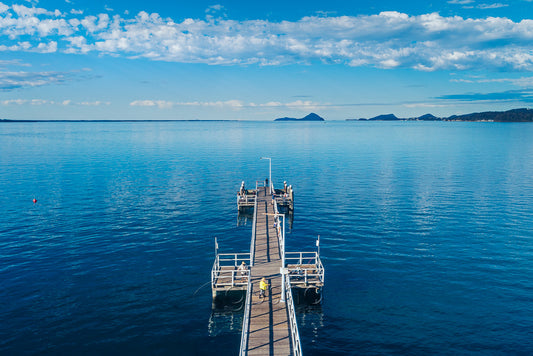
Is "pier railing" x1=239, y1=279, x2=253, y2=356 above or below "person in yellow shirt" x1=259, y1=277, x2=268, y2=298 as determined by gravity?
below

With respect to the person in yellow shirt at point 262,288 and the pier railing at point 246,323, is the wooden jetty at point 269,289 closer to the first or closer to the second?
the pier railing at point 246,323

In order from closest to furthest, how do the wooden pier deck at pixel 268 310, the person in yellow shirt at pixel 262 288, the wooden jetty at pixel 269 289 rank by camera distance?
the wooden pier deck at pixel 268 310, the wooden jetty at pixel 269 289, the person in yellow shirt at pixel 262 288

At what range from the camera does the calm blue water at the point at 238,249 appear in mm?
24266

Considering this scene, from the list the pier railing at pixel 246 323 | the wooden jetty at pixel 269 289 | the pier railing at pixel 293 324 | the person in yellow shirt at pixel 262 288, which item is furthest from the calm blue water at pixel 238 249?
the person in yellow shirt at pixel 262 288

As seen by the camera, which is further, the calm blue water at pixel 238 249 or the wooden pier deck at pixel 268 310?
the calm blue water at pixel 238 249

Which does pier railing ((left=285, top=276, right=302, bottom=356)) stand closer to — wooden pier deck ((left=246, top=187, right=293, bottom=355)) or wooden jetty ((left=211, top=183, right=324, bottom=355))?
wooden jetty ((left=211, top=183, right=324, bottom=355))

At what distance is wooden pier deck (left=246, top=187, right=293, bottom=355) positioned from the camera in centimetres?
2061

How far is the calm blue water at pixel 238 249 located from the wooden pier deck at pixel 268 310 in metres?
2.65

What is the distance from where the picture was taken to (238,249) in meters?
39.7

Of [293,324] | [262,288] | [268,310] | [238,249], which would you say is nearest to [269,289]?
[262,288]

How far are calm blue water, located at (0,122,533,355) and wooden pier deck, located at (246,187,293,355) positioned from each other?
2.65 m

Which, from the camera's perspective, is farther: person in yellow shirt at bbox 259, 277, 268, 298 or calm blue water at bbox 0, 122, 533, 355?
person in yellow shirt at bbox 259, 277, 268, 298

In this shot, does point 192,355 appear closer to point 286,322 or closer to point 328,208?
point 286,322

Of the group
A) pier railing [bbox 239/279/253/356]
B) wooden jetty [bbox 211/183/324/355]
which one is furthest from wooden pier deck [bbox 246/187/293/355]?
pier railing [bbox 239/279/253/356]
